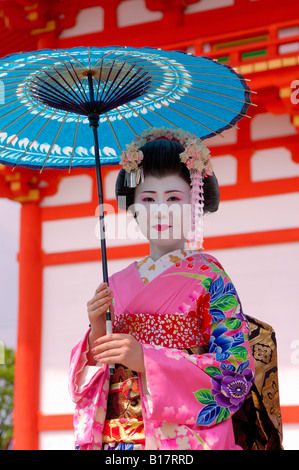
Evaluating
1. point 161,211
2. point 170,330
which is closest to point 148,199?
point 161,211

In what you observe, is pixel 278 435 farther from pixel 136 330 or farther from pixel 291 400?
pixel 291 400

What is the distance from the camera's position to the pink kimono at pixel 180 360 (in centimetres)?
226

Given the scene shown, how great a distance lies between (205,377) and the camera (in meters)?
2.28

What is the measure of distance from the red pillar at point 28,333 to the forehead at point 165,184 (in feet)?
17.6

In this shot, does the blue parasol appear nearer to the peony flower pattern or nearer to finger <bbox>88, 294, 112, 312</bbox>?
finger <bbox>88, 294, 112, 312</bbox>

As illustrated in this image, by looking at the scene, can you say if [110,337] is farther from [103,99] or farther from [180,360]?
[103,99]

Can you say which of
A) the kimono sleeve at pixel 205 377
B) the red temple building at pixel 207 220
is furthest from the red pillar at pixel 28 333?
the kimono sleeve at pixel 205 377

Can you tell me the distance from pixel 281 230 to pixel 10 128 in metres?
4.30

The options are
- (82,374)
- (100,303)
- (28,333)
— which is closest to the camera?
(100,303)

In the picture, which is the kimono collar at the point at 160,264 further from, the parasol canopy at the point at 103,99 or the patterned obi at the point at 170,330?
the parasol canopy at the point at 103,99

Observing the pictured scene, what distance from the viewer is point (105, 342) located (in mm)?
2273

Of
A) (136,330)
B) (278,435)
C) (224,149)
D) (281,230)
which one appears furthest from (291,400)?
(136,330)

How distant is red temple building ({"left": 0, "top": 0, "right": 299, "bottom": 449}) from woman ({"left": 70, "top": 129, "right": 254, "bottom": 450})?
3.96 meters

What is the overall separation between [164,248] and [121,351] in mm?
626
